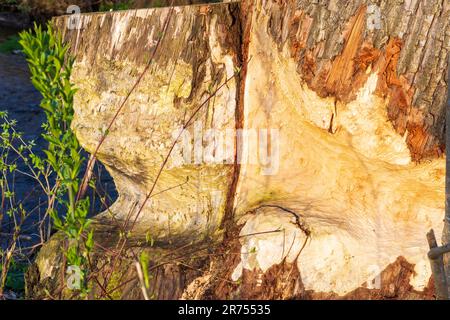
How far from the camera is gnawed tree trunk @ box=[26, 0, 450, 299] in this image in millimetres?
2686

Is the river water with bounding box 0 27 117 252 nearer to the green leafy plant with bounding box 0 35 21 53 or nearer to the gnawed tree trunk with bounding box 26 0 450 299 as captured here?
the green leafy plant with bounding box 0 35 21 53

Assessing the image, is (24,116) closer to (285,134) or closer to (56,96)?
(285,134)

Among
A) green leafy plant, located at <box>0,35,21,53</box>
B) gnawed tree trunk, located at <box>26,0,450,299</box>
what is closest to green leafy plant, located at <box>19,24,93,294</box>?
gnawed tree trunk, located at <box>26,0,450,299</box>

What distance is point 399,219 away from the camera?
119 inches

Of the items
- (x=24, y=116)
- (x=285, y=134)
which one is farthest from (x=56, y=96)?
(x=24, y=116)

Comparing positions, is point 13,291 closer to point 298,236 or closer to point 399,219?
point 298,236

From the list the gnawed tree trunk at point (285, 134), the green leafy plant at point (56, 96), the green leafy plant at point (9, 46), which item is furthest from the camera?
the green leafy plant at point (9, 46)

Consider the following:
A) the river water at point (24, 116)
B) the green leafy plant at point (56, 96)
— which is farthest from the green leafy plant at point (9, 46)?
the green leafy plant at point (56, 96)

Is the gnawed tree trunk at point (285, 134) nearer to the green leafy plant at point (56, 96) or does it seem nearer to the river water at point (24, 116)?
the green leafy plant at point (56, 96)

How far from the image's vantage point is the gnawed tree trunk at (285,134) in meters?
2.69

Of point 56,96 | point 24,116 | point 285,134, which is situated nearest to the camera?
point 56,96

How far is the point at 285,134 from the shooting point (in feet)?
10.4

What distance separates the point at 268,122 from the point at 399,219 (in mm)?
695

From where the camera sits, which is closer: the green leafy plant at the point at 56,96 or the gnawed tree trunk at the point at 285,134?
the green leafy plant at the point at 56,96
